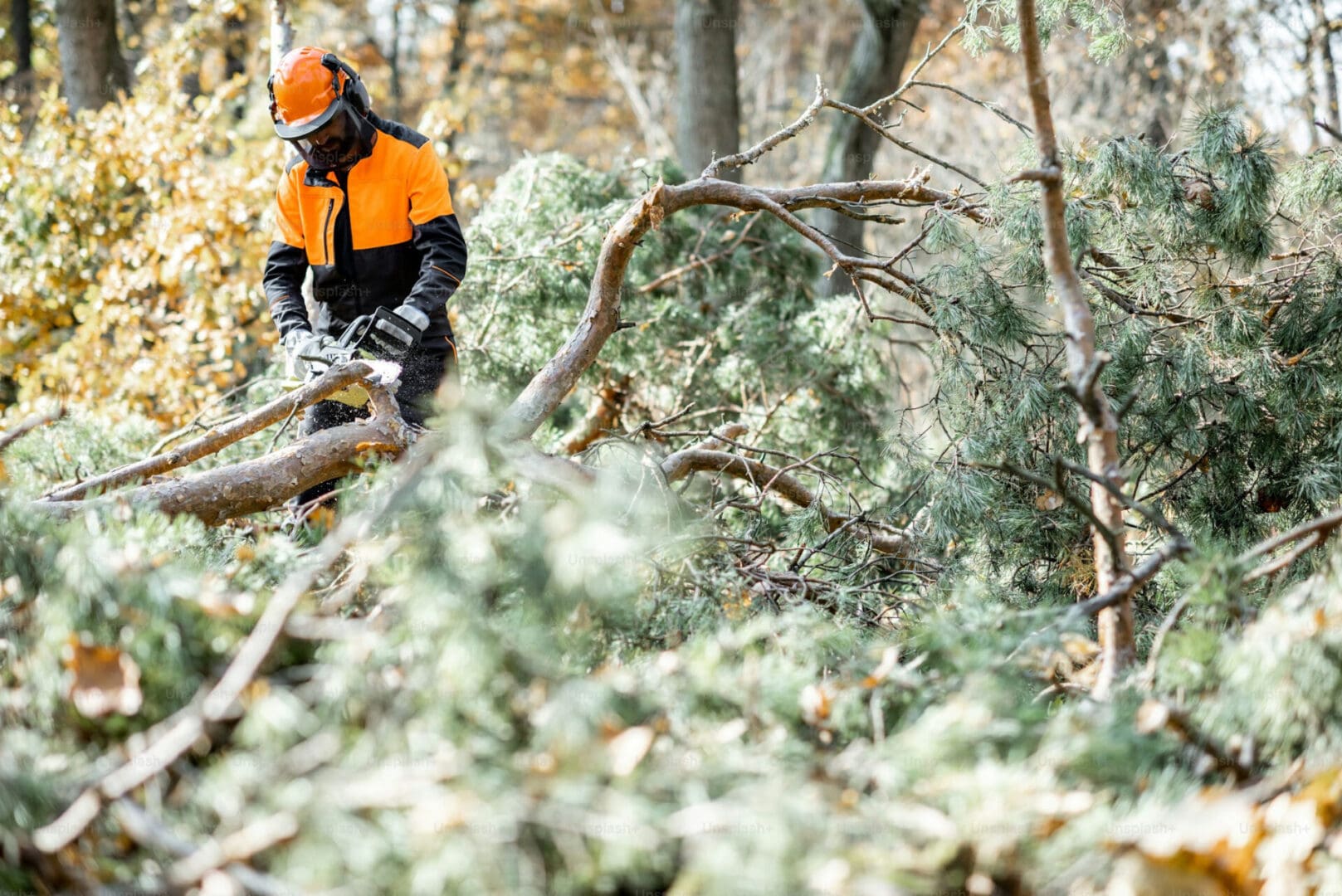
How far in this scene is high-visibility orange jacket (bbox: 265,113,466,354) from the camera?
348cm

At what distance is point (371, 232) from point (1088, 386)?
2.62 m

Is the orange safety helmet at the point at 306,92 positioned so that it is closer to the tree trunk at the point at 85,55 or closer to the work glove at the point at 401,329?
the work glove at the point at 401,329

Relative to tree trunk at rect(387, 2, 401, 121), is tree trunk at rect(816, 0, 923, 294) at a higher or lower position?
lower

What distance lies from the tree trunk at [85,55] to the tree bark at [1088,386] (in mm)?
7673

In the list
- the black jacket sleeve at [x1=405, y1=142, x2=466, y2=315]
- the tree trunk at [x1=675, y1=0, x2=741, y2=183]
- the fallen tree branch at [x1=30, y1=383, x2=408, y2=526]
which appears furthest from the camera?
the tree trunk at [x1=675, y1=0, x2=741, y2=183]

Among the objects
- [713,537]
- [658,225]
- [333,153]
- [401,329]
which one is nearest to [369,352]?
[401,329]

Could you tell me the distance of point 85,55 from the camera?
7.47 meters

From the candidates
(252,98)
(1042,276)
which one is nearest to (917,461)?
(1042,276)

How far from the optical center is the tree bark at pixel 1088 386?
5.76 feet

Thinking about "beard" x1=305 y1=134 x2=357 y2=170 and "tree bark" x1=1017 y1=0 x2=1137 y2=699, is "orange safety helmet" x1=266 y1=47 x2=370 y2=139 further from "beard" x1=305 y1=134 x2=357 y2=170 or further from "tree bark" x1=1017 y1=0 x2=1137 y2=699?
"tree bark" x1=1017 y1=0 x2=1137 y2=699

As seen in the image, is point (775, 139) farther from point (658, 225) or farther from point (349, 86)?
point (349, 86)

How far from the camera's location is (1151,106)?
9.73 m

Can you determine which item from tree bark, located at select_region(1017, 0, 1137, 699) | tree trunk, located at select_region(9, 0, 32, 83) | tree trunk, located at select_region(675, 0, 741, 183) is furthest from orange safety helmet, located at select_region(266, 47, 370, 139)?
tree trunk, located at select_region(9, 0, 32, 83)

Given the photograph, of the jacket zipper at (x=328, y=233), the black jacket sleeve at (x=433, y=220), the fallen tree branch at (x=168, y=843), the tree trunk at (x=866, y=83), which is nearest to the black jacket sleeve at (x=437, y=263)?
the black jacket sleeve at (x=433, y=220)
